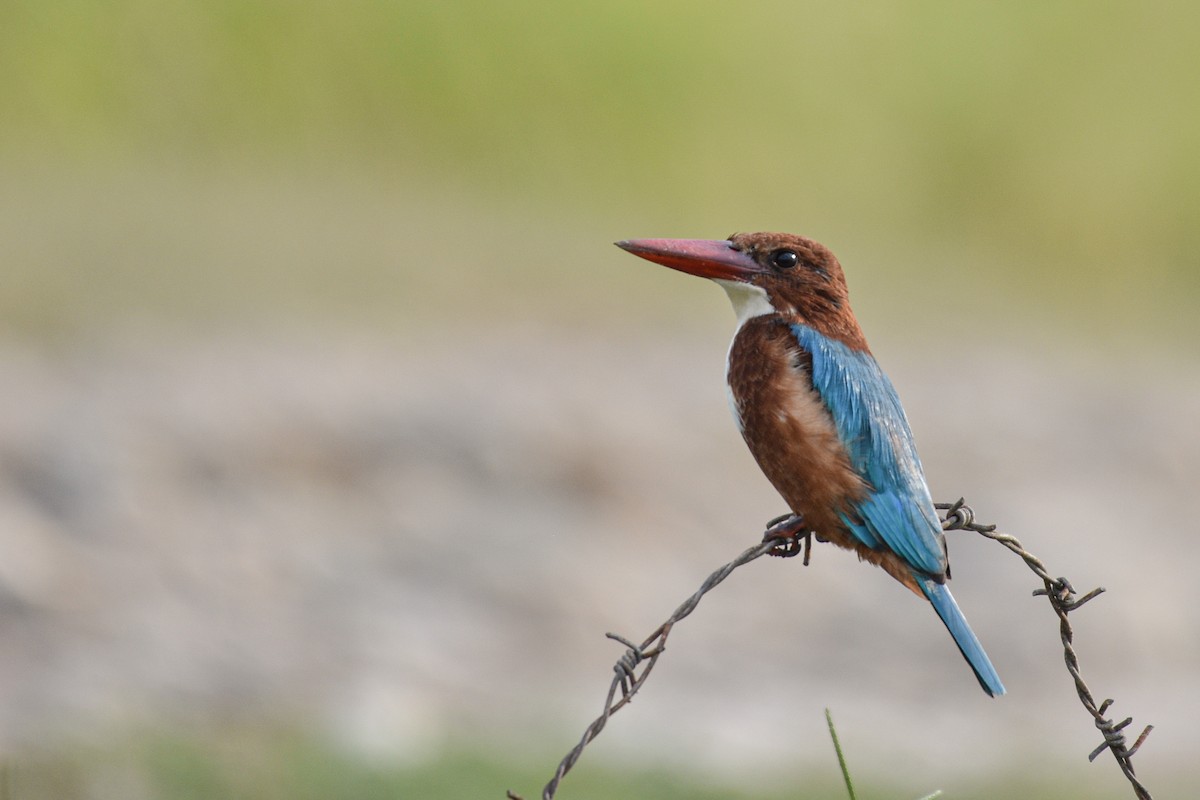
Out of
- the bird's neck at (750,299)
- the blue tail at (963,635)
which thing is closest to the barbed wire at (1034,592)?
the blue tail at (963,635)

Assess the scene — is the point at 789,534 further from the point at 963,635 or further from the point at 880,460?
the point at 963,635

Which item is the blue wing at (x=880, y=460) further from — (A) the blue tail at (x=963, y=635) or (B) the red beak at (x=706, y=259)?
(B) the red beak at (x=706, y=259)

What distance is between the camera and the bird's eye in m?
3.13

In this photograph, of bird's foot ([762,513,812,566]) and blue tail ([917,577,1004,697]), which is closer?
blue tail ([917,577,1004,697])

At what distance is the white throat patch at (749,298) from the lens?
3.15 metres

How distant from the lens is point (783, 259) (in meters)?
3.13

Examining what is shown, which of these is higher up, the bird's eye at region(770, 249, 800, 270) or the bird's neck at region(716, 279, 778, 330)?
the bird's eye at region(770, 249, 800, 270)

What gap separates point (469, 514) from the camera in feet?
30.3

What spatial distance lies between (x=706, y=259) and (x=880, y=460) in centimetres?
51

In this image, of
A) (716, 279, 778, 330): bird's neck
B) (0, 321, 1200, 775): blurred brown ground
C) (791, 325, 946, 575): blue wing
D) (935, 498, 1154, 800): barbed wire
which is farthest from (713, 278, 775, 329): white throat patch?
(0, 321, 1200, 775): blurred brown ground

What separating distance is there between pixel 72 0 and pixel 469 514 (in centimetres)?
913

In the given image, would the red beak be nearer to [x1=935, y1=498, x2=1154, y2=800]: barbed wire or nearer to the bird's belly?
the bird's belly

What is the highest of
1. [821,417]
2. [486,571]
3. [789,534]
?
[486,571]

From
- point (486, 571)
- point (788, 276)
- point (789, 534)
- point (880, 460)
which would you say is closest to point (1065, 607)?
point (880, 460)
